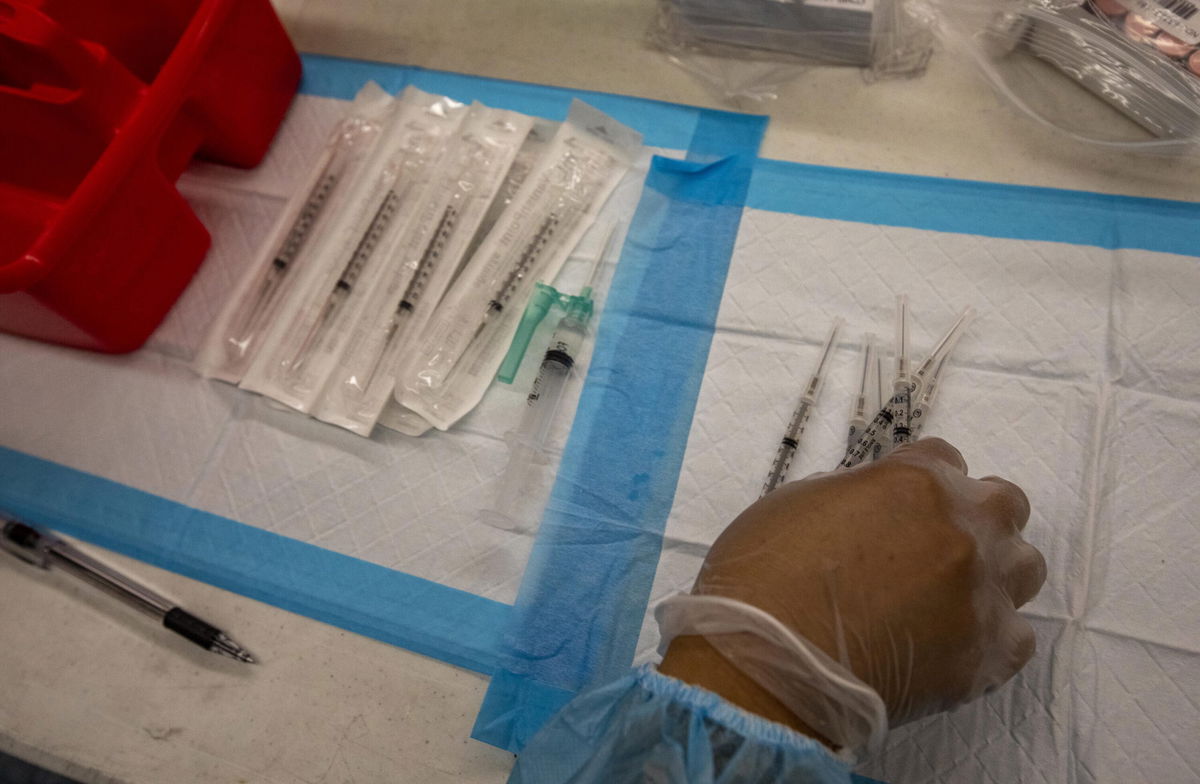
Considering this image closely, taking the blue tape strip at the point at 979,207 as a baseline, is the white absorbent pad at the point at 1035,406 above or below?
below

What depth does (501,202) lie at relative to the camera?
1.24m

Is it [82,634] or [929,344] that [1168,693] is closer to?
[929,344]

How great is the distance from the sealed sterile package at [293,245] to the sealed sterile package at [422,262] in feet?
0.43

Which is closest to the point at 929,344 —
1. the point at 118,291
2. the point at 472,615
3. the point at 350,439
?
the point at 472,615

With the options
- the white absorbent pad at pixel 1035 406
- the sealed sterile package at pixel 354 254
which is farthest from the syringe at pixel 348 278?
the white absorbent pad at pixel 1035 406

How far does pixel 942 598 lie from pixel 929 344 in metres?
0.43

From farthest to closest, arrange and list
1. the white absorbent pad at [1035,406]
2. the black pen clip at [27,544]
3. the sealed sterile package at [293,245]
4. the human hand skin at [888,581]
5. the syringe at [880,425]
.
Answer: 1. the sealed sterile package at [293,245]
2. the black pen clip at [27,544]
3. the syringe at [880,425]
4. the white absorbent pad at [1035,406]
5. the human hand skin at [888,581]

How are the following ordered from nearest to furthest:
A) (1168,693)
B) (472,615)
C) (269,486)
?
(1168,693), (472,615), (269,486)

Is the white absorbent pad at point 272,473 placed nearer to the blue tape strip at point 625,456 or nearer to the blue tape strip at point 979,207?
the blue tape strip at point 625,456

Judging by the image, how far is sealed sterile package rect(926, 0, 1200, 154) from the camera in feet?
3.62

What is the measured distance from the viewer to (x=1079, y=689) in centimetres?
90

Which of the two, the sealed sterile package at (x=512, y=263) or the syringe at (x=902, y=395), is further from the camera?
the sealed sterile package at (x=512, y=263)

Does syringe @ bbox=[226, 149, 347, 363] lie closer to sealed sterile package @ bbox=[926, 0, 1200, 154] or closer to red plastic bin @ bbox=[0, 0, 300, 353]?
red plastic bin @ bbox=[0, 0, 300, 353]

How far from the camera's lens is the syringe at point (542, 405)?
107cm
